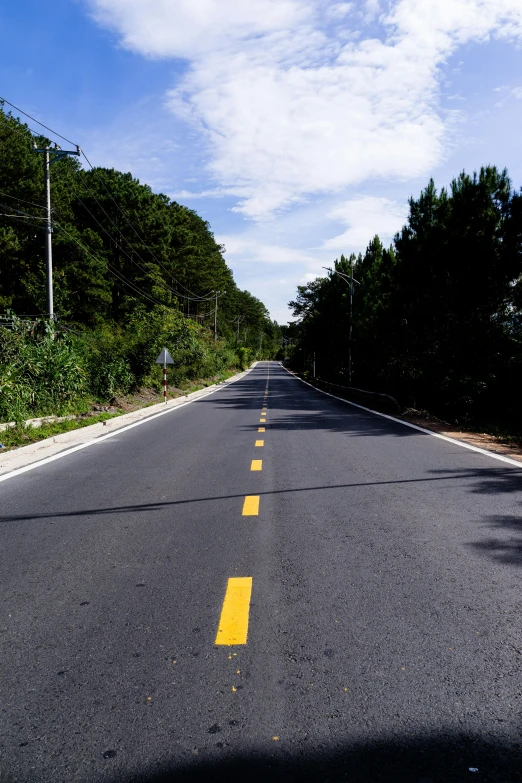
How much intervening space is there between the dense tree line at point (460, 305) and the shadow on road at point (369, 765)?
55.5 ft

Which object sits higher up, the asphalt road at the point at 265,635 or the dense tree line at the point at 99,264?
the dense tree line at the point at 99,264

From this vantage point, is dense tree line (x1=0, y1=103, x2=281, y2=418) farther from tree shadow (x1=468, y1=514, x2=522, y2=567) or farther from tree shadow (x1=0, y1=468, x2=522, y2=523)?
tree shadow (x1=468, y1=514, x2=522, y2=567)

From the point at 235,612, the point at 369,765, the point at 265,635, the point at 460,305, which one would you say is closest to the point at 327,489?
the point at 235,612

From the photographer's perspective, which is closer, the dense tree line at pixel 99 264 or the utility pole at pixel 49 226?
the utility pole at pixel 49 226

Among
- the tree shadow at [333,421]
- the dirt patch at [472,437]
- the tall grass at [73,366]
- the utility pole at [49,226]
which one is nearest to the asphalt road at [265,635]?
the dirt patch at [472,437]

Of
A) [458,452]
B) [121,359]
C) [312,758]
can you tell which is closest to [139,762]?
[312,758]

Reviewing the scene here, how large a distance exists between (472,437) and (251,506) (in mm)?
8252

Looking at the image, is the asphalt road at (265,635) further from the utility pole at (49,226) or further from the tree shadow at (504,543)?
the utility pole at (49,226)

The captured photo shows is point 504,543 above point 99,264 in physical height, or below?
below

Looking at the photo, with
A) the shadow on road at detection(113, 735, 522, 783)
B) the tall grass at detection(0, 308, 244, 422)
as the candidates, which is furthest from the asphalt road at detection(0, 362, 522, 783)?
the tall grass at detection(0, 308, 244, 422)

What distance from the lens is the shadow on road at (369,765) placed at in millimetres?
2359

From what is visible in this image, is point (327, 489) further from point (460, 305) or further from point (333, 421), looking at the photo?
point (460, 305)

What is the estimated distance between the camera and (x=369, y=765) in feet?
8.00

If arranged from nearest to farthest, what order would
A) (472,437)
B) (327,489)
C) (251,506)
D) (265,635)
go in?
(265,635), (251,506), (327,489), (472,437)
